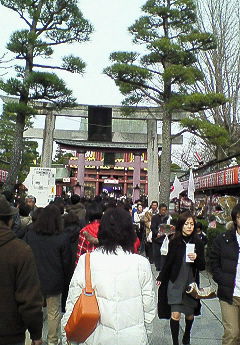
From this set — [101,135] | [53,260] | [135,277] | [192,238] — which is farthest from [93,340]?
[101,135]

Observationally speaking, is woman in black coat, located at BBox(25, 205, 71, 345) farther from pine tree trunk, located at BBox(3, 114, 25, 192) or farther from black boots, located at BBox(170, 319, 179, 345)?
pine tree trunk, located at BBox(3, 114, 25, 192)

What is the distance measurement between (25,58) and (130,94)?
466 centimetres

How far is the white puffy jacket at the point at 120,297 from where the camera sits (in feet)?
9.55

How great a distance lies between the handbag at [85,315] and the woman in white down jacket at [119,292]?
0.04 metres

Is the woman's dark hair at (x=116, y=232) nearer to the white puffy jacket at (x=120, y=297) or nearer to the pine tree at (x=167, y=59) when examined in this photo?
the white puffy jacket at (x=120, y=297)

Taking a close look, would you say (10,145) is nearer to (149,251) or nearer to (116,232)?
(149,251)

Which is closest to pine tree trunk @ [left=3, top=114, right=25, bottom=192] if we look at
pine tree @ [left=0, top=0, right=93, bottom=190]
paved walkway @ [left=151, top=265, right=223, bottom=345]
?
pine tree @ [left=0, top=0, right=93, bottom=190]

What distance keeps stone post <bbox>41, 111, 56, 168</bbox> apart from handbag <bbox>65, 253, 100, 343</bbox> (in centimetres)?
1703

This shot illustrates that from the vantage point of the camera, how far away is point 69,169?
41719 millimetres

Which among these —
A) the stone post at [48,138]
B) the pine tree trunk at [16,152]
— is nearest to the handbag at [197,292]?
the pine tree trunk at [16,152]

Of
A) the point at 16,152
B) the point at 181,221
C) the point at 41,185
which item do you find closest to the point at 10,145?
the point at 16,152

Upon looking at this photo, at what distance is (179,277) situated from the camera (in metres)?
5.07

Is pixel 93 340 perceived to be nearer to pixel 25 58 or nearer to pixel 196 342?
pixel 196 342

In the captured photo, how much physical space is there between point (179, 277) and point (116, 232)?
85.3 inches
